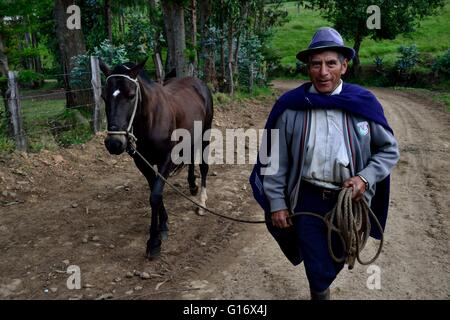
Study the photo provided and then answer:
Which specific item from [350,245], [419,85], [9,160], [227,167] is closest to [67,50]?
[9,160]

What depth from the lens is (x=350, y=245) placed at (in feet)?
9.24

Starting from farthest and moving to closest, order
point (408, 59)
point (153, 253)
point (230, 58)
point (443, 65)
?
point (408, 59) → point (443, 65) → point (230, 58) → point (153, 253)

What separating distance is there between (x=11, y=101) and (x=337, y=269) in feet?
20.7

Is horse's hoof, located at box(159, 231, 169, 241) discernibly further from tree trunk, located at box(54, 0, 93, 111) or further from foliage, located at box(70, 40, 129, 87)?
tree trunk, located at box(54, 0, 93, 111)

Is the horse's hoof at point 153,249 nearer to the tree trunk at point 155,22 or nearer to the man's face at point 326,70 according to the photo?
the man's face at point 326,70

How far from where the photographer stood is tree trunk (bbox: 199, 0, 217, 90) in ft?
46.5

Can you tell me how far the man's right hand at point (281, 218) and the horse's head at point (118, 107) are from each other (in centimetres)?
178

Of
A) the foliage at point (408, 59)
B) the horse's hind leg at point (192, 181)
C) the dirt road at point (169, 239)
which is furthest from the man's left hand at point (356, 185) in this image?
the foliage at point (408, 59)

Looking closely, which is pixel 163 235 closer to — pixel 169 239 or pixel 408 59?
pixel 169 239

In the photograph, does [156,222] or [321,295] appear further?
[156,222]

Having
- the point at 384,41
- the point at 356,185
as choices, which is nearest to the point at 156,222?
the point at 356,185

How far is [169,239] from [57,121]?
206 inches

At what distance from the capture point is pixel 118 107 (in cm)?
400

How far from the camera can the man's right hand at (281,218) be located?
2.90 metres
